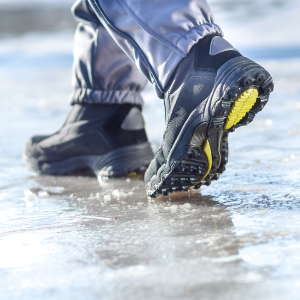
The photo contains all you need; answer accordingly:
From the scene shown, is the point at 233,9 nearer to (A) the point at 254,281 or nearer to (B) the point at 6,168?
(B) the point at 6,168

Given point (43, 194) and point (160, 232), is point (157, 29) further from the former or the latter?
point (43, 194)

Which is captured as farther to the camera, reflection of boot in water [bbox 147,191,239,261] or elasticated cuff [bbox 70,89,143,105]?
elasticated cuff [bbox 70,89,143,105]

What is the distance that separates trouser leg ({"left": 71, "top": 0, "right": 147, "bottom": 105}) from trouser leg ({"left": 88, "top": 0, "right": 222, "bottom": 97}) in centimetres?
37

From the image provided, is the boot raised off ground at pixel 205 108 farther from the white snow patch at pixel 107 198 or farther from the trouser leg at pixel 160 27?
the white snow patch at pixel 107 198

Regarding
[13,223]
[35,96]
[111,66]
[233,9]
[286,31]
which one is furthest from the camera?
[233,9]

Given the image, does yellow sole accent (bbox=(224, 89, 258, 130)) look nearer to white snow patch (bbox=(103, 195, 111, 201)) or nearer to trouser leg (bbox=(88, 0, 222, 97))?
trouser leg (bbox=(88, 0, 222, 97))

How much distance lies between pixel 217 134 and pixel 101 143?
0.53 metres

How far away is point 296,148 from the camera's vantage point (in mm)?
1737

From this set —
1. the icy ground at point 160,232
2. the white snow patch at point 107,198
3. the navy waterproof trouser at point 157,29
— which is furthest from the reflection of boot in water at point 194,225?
the navy waterproof trouser at point 157,29

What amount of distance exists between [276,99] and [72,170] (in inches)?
60.4

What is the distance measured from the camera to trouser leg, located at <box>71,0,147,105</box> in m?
1.57

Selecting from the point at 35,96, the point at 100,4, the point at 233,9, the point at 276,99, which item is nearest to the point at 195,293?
the point at 100,4

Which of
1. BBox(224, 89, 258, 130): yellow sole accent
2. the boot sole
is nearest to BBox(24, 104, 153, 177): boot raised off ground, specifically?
the boot sole

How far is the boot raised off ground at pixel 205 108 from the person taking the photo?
106cm
